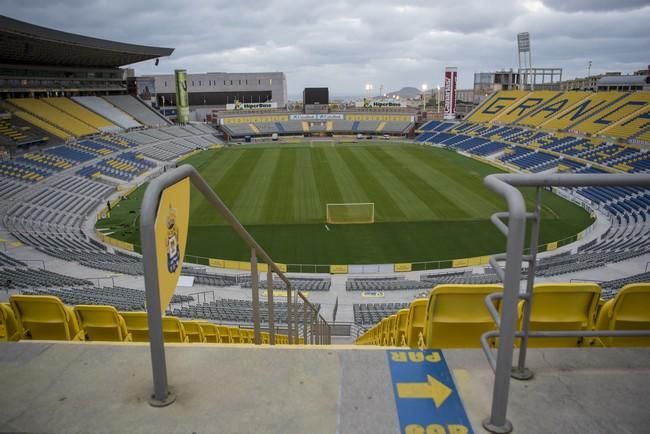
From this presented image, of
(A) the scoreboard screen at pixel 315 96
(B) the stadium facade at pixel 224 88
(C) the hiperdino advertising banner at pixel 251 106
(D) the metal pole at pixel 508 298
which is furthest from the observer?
(B) the stadium facade at pixel 224 88

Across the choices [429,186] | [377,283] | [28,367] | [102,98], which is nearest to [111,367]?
[28,367]

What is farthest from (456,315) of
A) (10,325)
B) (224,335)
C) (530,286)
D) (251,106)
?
(251,106)

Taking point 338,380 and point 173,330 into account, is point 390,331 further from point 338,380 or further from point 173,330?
point 338,380

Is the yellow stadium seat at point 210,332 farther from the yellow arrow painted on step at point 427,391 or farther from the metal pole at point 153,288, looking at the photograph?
the yellow arrow painted on step at point 427,391

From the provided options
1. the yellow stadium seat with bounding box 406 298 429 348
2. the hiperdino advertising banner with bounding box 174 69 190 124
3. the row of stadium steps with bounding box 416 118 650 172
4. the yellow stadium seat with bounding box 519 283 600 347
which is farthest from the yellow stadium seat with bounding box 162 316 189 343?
the hiperdino advertising banner with bounding box 174 69 190 124

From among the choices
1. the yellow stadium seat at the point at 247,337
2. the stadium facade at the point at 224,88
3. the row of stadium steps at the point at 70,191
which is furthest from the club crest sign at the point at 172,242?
the stadium facade at the point at 224,88

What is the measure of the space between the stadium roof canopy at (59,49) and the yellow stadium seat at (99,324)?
4524 cm

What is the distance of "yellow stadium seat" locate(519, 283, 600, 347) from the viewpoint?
410 centimetres

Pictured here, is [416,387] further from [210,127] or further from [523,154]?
[210,127]

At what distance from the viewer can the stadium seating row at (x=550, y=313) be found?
4.04 metres

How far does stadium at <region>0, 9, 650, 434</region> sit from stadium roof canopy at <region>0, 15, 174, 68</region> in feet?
1.72

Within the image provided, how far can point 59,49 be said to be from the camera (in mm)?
54594

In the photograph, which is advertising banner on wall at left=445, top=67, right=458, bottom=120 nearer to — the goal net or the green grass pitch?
the green grass pitch

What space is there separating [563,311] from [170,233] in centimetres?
336
